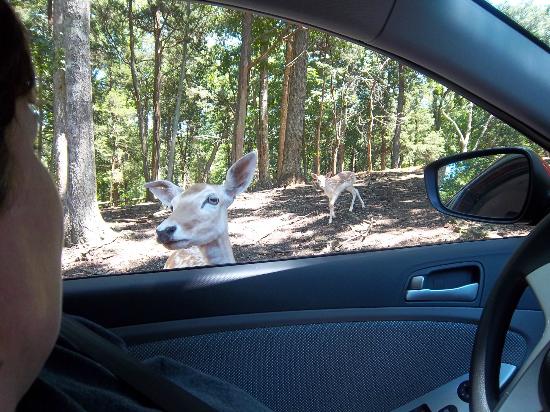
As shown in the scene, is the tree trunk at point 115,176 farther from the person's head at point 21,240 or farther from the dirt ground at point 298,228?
the person's head at point 21,240

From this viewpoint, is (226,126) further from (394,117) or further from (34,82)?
(34,82)

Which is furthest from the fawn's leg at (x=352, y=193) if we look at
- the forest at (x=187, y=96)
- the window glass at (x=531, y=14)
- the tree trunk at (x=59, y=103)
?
the window glass at (x=531, y=14)

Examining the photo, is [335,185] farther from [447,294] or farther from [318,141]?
[447,294]

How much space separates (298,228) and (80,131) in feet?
4.44

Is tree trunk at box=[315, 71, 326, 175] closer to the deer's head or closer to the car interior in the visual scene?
the deer's head

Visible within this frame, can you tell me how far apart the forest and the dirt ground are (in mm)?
119

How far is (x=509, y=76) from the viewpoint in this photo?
1406 mm

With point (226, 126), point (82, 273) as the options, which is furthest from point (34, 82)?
point (226, 126)

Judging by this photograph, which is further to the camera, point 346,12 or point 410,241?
point 410,241

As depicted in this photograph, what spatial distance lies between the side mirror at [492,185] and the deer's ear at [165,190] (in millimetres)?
1192

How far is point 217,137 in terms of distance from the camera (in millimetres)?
3918

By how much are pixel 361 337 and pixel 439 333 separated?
0.29 m

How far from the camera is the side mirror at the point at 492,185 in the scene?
4.41ft

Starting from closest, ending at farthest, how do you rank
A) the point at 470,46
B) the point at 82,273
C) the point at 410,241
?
1. the point at 470,46
2. the point at 82,273
3. the point at 410,241
